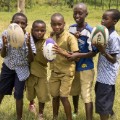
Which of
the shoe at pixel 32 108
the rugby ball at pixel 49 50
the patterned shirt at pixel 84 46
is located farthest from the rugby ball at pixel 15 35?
the shoe at pixel 32 108

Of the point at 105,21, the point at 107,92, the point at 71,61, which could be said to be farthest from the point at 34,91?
the point at 105,21

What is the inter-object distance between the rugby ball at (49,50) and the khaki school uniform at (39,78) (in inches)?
11.0

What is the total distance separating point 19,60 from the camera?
385cm

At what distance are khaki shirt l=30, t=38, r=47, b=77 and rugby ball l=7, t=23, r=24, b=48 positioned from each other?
1.23 feet

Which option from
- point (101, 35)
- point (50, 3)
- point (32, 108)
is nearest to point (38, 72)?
point (32, 108)

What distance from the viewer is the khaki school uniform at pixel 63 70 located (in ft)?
12.5

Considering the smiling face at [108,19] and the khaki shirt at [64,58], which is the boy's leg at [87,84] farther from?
the smiling face at [108,19]

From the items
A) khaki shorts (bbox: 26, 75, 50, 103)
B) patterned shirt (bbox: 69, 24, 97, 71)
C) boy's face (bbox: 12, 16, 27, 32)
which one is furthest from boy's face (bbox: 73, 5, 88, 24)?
khaki shorts (bbox: 26, 75, 50, 103)

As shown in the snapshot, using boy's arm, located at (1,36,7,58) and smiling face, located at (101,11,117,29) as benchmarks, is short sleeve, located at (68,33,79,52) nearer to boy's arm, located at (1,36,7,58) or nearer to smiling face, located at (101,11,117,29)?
smiling face, located at (101,11,117,29)

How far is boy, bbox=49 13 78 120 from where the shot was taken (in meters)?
3.76

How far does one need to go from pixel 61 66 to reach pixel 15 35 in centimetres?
70

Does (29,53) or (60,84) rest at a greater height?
(29,53)

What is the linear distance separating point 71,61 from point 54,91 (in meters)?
0.46

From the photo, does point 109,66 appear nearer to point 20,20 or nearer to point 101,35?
point 101,35
